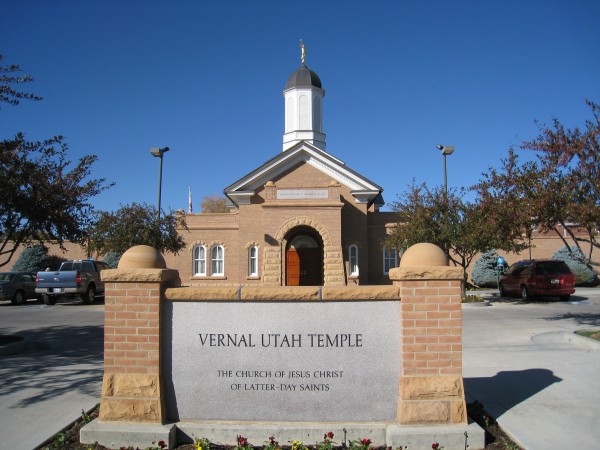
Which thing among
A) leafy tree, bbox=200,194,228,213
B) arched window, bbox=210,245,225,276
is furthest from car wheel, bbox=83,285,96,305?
leafy tree, bbox=200,194,228,213

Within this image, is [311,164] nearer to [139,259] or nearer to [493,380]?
[493,380]

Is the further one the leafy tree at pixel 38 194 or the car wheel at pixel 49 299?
the car wheel at pixel 49 299

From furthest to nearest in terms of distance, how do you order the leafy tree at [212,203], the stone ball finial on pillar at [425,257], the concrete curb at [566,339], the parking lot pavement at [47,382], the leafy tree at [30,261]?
the leafy tree at [212,203] < the leafy tree at [30,261] < the concrete curb at [566,339] < the parking lot pavement at [47,382] < the stone ball finial on pillar at [425,257]

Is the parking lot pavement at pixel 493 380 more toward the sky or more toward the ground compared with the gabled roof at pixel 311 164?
more toward the ground

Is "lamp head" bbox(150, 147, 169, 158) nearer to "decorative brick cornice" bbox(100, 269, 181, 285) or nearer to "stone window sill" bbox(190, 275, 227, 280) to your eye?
"stone window sill" bbox(190, 275, 227, 280)

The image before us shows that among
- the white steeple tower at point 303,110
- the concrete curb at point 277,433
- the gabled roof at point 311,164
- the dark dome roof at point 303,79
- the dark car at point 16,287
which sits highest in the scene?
the dark dome roof at point 303,79

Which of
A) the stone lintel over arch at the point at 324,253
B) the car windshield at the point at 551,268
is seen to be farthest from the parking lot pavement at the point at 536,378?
the stone lintel over arch at the point at 324,253

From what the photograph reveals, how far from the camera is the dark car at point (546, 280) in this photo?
68.5 ft

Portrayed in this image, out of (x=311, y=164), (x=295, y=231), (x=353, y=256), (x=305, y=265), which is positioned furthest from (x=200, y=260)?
(x=353, y=256)

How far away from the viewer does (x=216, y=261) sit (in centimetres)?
2836

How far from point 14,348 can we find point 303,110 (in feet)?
81.8

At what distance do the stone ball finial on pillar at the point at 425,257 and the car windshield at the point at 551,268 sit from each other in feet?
58.7

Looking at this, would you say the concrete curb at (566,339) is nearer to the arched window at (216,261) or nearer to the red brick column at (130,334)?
the red brick column at (130,334)

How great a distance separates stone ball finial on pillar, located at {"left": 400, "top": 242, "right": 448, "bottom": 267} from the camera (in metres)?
5.31
